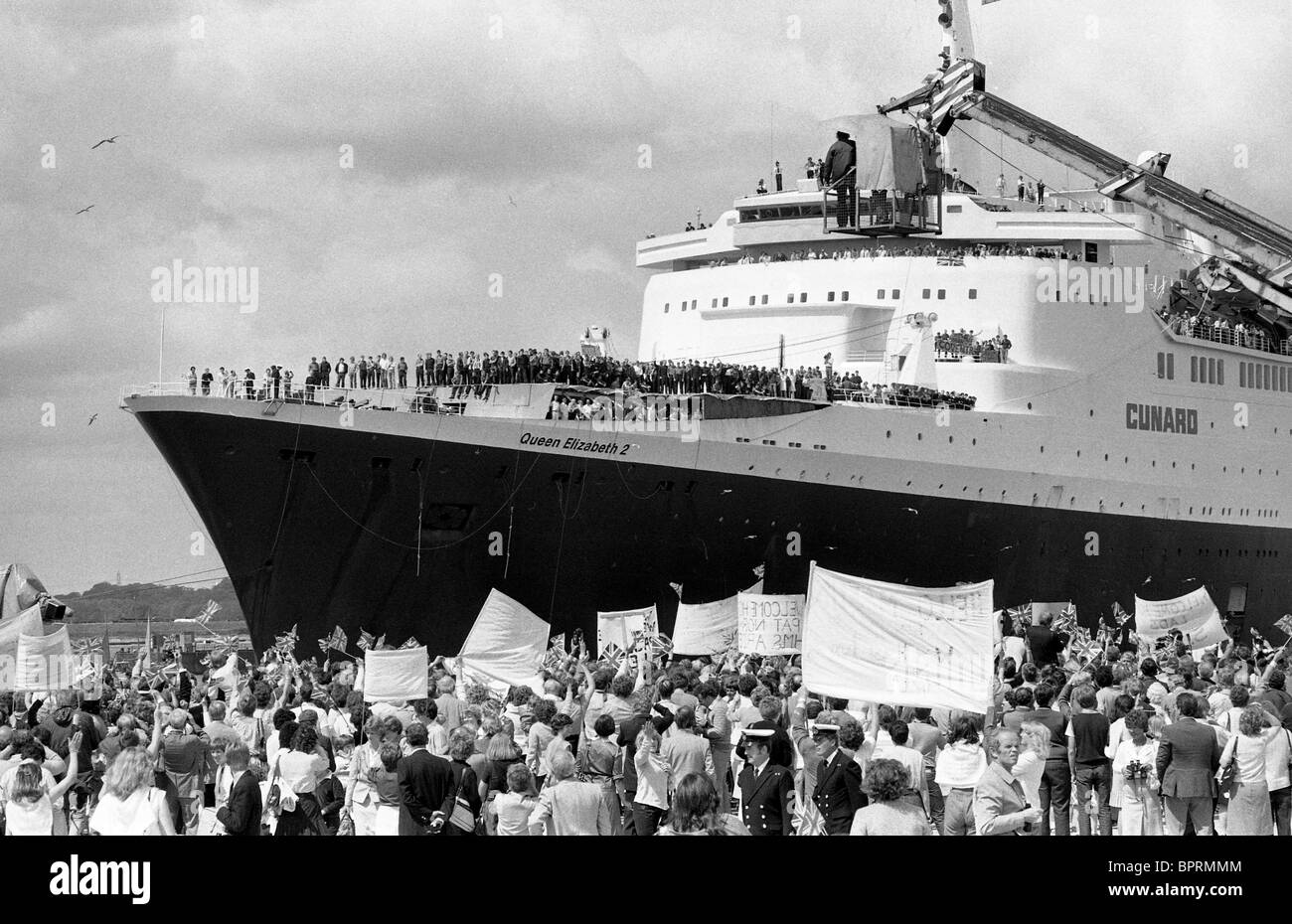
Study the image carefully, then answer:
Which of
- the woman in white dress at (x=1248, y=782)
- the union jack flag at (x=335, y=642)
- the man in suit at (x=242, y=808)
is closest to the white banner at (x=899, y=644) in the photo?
the woman in white dress at (x=1248, y=782)

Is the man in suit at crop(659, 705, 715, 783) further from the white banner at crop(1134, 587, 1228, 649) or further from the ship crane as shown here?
the ship crane

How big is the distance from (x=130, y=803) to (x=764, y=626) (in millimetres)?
11818

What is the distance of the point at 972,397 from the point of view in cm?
3522

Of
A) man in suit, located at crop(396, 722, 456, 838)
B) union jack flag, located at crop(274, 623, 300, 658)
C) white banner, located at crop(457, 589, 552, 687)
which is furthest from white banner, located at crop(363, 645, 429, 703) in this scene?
union jack flag, located at crop(274, 623, 300, 658)

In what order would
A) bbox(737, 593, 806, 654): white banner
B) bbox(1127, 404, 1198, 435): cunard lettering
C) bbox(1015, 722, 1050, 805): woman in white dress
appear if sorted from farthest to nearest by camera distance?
1. bbox(1127, 404, 1198, 435): cunard lettering
2. bbox(737, 593, 806, 654): white banner
3. bbox(1015, 722, 1050, 805): woman in white dress

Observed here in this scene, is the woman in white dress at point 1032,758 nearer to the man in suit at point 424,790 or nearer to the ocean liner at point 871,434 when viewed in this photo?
the man in suit at point 424,790

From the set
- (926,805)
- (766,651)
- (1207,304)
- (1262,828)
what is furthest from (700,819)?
(1207,304)

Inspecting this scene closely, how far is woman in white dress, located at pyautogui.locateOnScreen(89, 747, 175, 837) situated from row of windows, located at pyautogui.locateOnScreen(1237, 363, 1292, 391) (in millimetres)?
35801

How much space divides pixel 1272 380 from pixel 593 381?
19.8 meters

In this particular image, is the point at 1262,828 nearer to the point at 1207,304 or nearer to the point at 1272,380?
the point at 1207,304

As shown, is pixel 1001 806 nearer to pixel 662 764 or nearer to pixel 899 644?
pixel 662 764

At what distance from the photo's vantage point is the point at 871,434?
1304 inches

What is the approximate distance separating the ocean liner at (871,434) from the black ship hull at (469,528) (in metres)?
0.04

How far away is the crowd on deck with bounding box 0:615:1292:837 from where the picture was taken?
1033 cm
